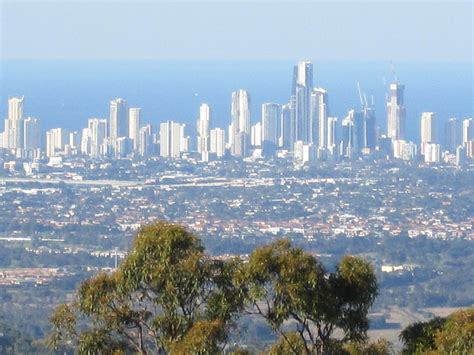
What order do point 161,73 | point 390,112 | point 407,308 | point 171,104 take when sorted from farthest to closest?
point 161,73 → point 171,104 → point 390,112 → point 407,308

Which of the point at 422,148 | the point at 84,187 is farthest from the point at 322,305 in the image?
the point at 422,148

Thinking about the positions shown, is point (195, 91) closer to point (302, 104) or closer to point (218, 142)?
point (302, 104)

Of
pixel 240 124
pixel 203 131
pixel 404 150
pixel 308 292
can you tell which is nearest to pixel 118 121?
pixel 203 131

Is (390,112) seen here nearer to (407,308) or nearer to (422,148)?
(422,148)

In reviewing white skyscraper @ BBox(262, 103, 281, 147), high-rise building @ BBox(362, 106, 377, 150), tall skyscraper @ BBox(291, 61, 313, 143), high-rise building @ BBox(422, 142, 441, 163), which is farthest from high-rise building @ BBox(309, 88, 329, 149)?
high-rise building @ BBox(422, 142, 441, 163)

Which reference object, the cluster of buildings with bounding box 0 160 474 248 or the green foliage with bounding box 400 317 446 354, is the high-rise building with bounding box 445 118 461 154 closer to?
the cluster of buildings with bounding box 0 160 474 248

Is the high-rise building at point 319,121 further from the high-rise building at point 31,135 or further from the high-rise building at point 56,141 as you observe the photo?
the high-rise building at point 31,135
